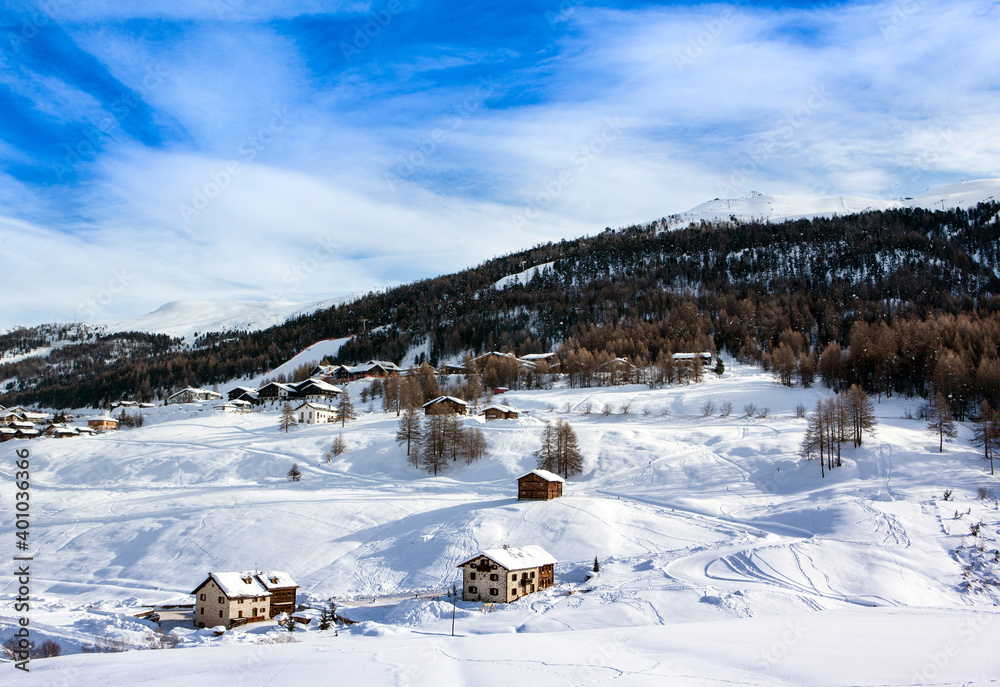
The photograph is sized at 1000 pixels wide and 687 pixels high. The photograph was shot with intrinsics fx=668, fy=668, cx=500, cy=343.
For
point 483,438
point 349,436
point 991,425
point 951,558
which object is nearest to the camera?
point 951,558

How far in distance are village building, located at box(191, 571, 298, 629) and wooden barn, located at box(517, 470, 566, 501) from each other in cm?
1963

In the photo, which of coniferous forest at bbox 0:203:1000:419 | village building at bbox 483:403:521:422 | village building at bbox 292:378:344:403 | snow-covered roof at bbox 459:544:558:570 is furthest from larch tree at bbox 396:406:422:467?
coniferous forest at bbox 0:203:1000:419

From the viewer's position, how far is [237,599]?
3144 centimetres

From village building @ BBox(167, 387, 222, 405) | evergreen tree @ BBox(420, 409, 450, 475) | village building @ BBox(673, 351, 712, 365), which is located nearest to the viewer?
evergreen tree @ BBox(420, 409, 450, 475)

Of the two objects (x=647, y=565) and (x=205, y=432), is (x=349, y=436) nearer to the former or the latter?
(x=205, y=432)

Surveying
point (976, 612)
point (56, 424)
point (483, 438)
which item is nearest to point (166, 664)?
point (976, 612)

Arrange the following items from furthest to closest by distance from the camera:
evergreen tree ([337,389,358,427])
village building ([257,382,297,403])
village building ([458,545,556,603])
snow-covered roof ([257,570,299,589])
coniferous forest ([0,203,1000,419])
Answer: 1. village building ([257,382,297,403])
2. coniferous forest ([0,203,1000,419])
3. evergreen tree ([337,389,358,427])
4. village building ([458,545,556,603])
5. snow-covered roof ([257,570,299,589])

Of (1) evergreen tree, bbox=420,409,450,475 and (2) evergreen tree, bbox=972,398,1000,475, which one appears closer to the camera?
(2) evergreen tree, bbox=972,398,1000,475

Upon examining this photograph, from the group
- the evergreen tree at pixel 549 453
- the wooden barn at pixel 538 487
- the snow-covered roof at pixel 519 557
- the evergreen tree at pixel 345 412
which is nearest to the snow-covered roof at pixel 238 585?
the snow-covered roof at pixel 519 557

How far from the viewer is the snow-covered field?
21.3m

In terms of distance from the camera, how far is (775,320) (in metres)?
130

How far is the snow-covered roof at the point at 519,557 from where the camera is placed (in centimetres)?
Result: 3372

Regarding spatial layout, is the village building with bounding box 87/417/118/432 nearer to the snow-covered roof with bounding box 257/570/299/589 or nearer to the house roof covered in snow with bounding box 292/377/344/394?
the house roof covered in snow with bounding box 292/377/344/394

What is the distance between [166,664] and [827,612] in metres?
26.0
